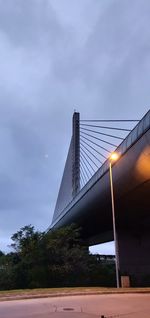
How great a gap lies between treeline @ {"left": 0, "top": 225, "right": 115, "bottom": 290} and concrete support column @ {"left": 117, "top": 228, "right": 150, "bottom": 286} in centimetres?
2130

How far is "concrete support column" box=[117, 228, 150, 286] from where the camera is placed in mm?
67875

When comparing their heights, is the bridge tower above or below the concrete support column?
above

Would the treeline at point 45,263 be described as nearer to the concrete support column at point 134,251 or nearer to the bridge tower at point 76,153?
the bridge tower at point 76,153

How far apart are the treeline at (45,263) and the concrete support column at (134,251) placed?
2130cm

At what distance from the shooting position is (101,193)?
46.3m

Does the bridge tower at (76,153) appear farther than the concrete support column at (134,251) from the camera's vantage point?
No

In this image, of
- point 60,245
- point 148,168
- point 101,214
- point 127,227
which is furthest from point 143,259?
point 148,168

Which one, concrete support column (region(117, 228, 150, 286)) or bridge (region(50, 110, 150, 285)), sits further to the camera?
concrete support column (region(117, 228, 150, 286))

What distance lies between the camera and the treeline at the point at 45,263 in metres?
42.0

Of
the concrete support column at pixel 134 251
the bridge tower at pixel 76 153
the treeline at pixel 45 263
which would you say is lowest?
the treeline at pixel 45 263

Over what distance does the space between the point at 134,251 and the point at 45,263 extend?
30.0m

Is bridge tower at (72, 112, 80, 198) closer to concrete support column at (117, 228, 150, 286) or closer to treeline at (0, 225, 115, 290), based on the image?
concrete support column at (117, 228, 150, 286)

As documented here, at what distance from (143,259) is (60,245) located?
29.5 m

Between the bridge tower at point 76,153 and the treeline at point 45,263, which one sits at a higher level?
the bridge tower at point 76,153
